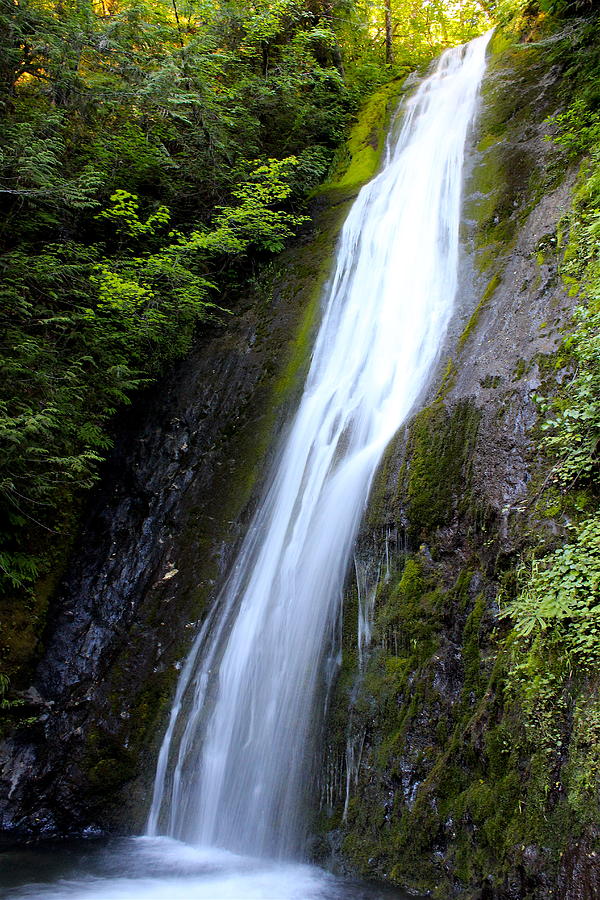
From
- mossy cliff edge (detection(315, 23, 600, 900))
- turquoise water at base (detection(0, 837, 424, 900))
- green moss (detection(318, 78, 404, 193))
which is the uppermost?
green moss (detection(318, 78, 404, 193))

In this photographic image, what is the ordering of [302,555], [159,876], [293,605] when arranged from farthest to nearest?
[302,555], [293,605], [159,876]

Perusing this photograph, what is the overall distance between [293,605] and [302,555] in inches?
18.7

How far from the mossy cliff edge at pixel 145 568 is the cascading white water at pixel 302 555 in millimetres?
351

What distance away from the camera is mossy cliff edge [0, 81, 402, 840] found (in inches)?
207

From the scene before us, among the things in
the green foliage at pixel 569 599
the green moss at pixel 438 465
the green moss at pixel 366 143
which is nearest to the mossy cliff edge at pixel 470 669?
the green moss at pixel 438 465

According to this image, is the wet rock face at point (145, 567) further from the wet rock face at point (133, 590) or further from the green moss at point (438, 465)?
the green moss at point (438, 465)

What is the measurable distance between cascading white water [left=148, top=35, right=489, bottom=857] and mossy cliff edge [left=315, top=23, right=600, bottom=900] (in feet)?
1.19

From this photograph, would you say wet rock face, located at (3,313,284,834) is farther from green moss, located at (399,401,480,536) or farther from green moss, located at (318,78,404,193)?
green moss, located at (318,78,404,193)

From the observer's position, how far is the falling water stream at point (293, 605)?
14.0ft

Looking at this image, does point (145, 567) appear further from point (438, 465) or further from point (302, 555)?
point (438, 465)

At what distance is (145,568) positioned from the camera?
6508 millimetres

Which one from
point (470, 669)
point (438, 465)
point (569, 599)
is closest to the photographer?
point (569, 599)

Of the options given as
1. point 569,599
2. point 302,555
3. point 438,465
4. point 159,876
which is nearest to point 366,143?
point 438,465

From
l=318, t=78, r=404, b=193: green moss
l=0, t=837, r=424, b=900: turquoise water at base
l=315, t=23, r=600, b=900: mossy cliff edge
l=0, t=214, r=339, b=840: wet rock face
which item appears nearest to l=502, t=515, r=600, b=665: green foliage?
l=315, t=23, r=600, b=900: mossy cliff edge
